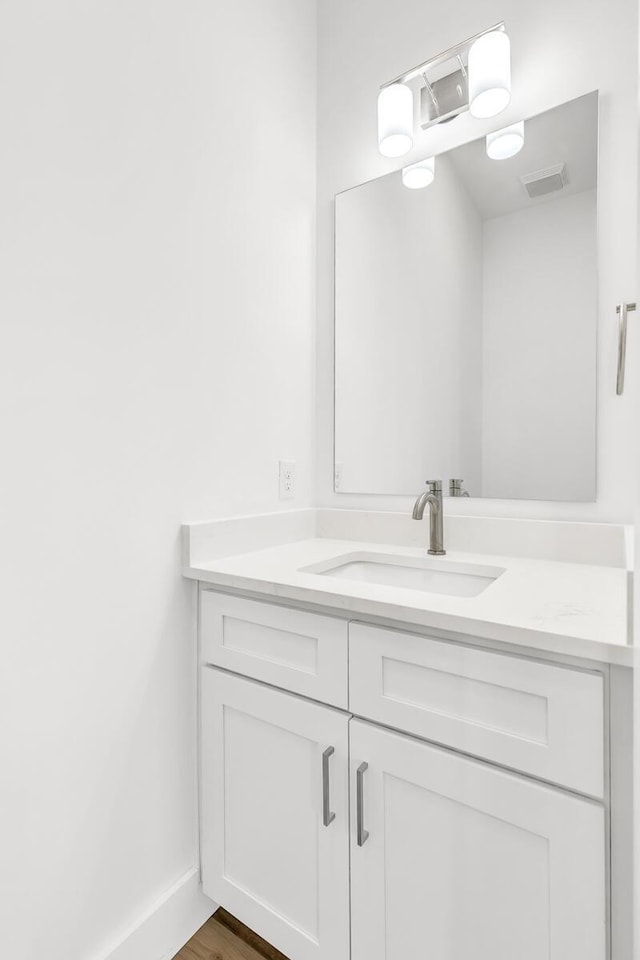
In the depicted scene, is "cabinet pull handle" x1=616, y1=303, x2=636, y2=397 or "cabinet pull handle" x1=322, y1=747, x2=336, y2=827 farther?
"cabinet pull handle" x1=616, y1=303, x2=636, y2=397

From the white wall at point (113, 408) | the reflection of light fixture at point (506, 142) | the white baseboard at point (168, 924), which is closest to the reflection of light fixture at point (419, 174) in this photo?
the reflection of light fixture at point (506, 142)

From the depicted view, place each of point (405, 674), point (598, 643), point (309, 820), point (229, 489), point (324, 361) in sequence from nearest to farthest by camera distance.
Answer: point (598, 643) < point (405, 674) < point (309, 820) < point (229, 489) < point (324, 361)

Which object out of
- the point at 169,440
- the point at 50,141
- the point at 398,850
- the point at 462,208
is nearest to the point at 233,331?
the point at 169,440

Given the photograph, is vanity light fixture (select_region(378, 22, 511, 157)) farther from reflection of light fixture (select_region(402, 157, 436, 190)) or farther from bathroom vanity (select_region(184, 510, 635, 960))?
bathroom vanity (select_region(184, 510, 635, 960))

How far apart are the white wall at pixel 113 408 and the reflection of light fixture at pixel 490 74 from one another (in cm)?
57

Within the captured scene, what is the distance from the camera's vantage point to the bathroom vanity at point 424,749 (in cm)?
68

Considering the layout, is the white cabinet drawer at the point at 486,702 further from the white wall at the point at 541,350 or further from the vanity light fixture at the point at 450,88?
the vanity light fixture at the point at 450,88

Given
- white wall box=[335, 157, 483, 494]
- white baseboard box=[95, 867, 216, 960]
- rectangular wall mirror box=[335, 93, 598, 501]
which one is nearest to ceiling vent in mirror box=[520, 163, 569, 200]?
rectangular wall mirror box=[335, 93, 598, 501]

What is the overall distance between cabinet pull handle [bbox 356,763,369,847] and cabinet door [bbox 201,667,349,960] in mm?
32

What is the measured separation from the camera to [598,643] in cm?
65

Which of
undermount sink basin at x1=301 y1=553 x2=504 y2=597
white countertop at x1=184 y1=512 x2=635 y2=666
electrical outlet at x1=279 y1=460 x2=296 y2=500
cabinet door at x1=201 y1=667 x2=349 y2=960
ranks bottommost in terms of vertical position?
cabinet door at x1=201 y1=667 x2=349 y2=960

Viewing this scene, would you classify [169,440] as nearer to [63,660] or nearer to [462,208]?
[63,660]

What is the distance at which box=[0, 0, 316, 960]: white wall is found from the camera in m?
0.85

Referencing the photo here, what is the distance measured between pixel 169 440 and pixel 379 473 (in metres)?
0.66
